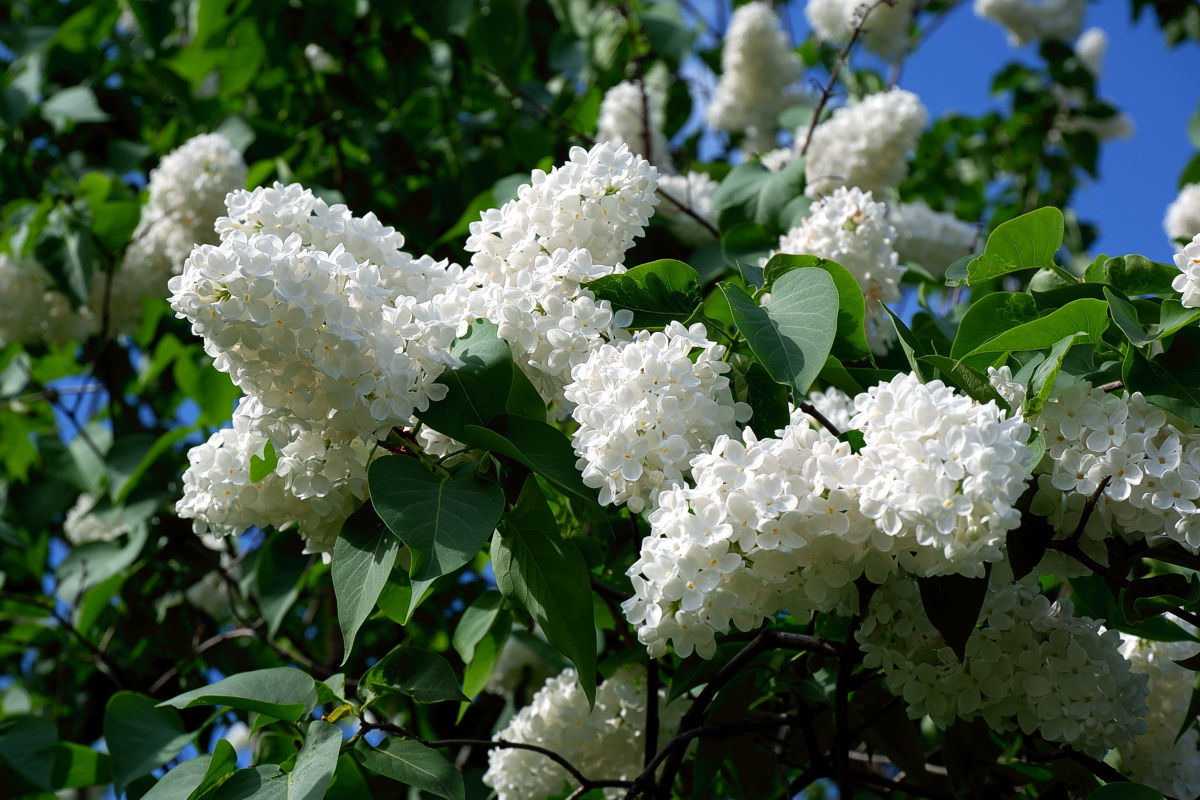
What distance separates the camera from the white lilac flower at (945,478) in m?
0.95

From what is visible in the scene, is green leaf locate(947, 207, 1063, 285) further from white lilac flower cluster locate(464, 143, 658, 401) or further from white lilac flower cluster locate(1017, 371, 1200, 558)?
white lilac flower cluster locate(464, 143, 658, 401)

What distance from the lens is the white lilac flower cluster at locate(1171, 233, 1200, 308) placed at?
3.79 ft

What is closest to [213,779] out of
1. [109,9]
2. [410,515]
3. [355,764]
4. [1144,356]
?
[355,764]

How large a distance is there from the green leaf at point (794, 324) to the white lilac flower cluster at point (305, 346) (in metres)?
0.36

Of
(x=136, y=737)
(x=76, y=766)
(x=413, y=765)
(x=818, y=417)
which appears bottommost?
(x=76, y=766)

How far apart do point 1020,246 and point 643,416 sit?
579 millimetres

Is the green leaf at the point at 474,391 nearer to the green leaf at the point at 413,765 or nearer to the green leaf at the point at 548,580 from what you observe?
the green leaf at the point at 548,580

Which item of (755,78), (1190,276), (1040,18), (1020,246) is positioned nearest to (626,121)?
(755,78)

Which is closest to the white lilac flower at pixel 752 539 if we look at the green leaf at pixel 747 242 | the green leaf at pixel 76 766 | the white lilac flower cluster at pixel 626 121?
the green leaf at pixel 747 242

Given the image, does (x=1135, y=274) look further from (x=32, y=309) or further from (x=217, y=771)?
(x=32, y=309)

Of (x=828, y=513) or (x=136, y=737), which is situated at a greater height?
(x=828, y=513)

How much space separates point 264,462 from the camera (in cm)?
133

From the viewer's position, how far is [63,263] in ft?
9.19

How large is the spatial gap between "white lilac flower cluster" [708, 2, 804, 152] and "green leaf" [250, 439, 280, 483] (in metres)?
2.73
